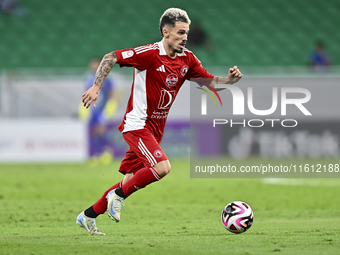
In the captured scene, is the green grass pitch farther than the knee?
No

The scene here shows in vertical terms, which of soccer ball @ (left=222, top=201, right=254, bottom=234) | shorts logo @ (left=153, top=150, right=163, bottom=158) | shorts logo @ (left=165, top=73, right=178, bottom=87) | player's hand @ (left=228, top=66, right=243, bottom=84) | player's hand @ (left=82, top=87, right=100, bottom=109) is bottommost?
soccer ball @ (left=222, top=201, right=254, bottom=234)

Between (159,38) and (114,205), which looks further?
(159,38)

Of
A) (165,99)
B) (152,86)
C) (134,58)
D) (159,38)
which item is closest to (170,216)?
(165,99)

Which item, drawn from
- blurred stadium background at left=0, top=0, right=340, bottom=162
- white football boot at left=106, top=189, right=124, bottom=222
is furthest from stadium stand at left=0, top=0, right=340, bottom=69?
white football boot at left=106, top=189, right=124, bottom=222

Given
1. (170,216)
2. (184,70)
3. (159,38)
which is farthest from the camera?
(159,38)

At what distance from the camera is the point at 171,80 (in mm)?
5645

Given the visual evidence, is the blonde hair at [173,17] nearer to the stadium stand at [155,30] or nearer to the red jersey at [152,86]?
the red jersey at [152,86]

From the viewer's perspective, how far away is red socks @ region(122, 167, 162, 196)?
541cm

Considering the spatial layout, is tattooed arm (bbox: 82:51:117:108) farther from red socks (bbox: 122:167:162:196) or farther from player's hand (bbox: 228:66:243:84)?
player's hand (bbox: 228:66:243:84)

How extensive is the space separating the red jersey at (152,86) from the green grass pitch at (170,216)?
1.19 metres

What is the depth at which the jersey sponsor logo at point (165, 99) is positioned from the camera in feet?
18.5

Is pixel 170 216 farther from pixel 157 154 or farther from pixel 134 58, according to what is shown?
pixel 134 58

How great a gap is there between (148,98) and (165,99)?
0.63ft

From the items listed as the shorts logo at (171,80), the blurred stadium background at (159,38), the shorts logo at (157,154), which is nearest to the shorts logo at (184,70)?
the shorts logo at (171,80)
